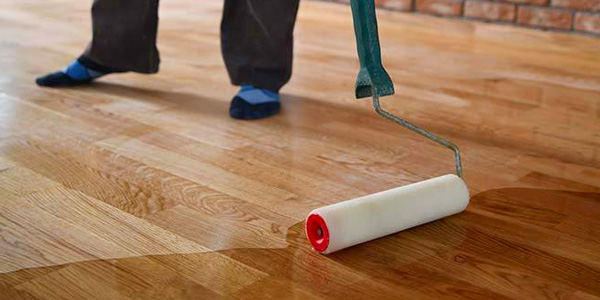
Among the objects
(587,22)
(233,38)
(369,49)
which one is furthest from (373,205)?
(587,22)

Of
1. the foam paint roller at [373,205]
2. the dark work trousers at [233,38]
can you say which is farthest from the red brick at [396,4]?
the foam paint roller at [373,205]

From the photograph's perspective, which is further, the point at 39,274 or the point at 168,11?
the point at 168,11

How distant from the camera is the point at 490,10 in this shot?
3.19 meters

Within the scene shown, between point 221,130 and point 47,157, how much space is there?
375 millimetres

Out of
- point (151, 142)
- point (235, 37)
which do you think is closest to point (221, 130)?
point (151, 142)

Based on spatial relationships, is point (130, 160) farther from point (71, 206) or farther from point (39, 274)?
point (39, 274)

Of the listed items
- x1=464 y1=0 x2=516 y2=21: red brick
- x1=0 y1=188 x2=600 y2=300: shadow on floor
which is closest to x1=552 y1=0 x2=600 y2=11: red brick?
x1=464 y1=0 x2=516 y2=21: red brick

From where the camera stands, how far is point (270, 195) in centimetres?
140

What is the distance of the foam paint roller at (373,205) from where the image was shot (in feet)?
3.77

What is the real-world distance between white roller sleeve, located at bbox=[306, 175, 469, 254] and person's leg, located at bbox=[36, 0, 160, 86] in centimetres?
97

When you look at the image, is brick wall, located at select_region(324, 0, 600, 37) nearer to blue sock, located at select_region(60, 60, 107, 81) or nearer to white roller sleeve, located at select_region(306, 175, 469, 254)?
blue sock, located at select_region(60, 60, 107, 81)

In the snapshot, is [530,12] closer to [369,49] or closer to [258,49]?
[258,49]

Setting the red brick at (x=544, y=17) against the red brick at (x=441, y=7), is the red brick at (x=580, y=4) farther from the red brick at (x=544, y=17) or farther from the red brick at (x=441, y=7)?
the red brick at (x=441, y=7)

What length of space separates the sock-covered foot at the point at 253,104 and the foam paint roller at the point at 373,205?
61cm
